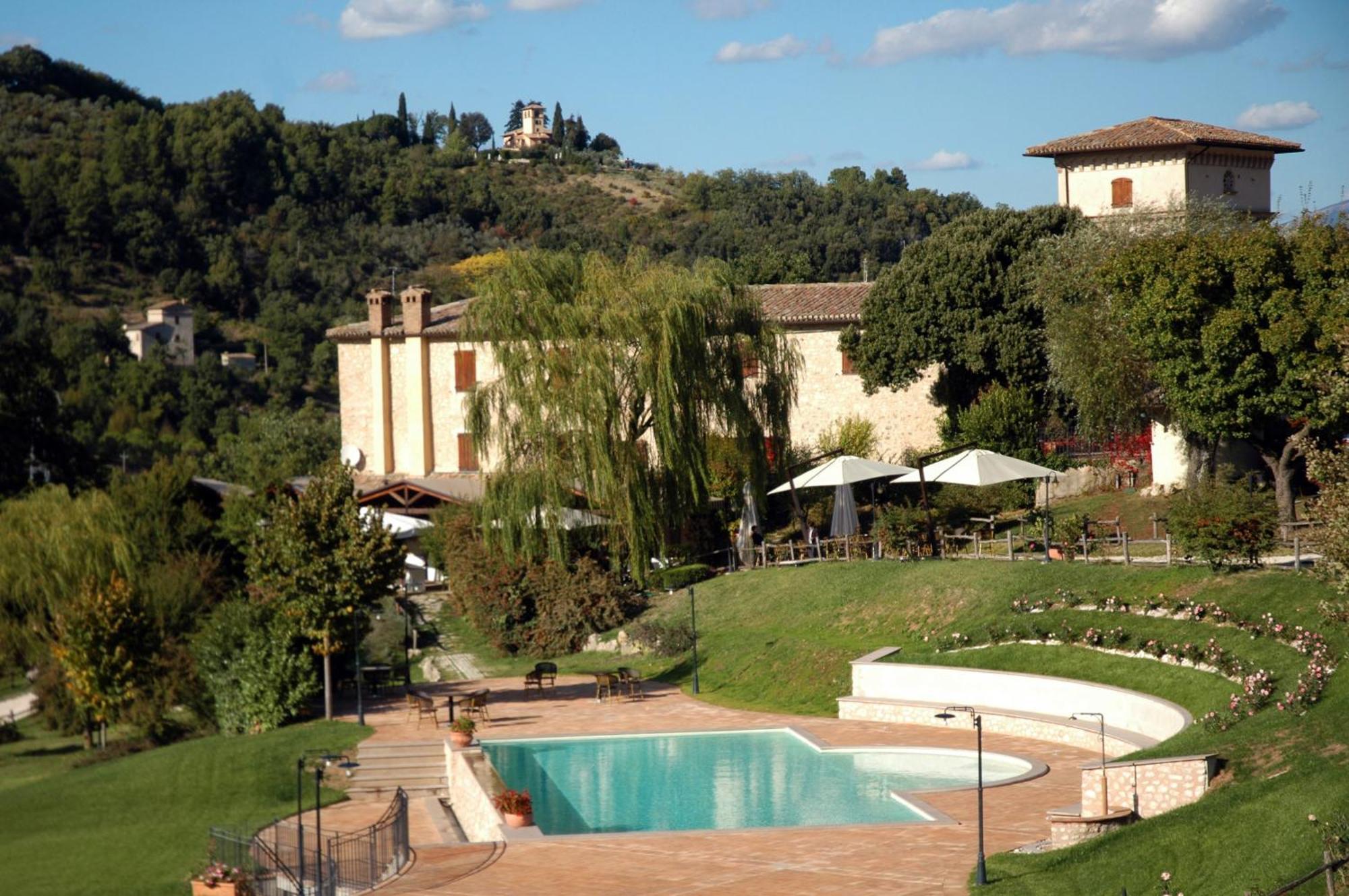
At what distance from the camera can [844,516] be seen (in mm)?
32500

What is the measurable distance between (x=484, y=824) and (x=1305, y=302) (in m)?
18.3

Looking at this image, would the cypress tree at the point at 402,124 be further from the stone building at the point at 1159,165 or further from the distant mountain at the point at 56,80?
the stone building at the point at 1159,165

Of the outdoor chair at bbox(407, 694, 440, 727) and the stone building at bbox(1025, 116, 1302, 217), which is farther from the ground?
the stone building at bbox(1025, 116, 1302, 217)

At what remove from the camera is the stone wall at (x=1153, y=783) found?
15609mm

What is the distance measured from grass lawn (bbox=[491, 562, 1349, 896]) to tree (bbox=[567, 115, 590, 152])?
418 ft

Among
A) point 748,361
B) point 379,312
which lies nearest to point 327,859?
point 748,361

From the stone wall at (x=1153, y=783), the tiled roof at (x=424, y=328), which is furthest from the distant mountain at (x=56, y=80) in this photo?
the stone wall at (x=1153, y=783)

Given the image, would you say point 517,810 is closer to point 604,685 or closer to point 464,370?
point 604,685

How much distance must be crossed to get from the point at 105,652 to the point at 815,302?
1026 inches

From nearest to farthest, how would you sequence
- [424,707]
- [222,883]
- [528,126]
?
[222,883]
[424,707]
[528,126]

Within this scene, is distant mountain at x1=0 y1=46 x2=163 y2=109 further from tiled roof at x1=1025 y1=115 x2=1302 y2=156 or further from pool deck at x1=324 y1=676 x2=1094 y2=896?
pool deck at x1=324 y1=676 x2=1094 y2=896

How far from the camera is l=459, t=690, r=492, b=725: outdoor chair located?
24734 millimetres

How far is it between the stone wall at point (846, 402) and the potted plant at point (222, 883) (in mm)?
30301

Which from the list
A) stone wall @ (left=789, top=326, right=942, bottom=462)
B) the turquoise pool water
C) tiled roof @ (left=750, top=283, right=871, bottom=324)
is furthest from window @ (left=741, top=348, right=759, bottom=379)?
the turquoise pool water
